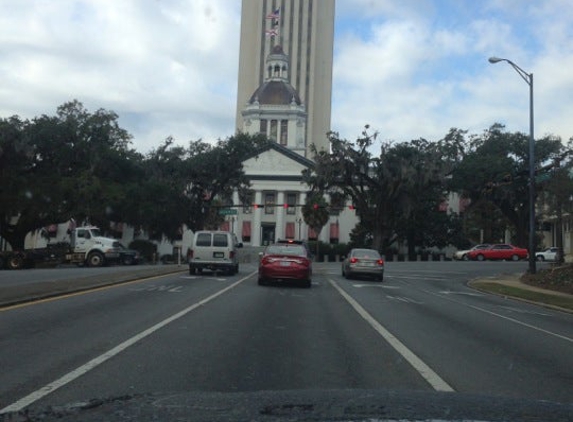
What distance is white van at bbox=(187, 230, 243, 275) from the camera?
93.0 ft

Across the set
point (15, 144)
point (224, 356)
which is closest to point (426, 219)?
point (15, 144)

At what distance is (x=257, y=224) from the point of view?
8912 centimetres

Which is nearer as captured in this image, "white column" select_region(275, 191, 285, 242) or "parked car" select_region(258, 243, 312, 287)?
"parked car" select_region(258, 243, 312, 287)

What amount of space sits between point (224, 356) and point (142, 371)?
132cm

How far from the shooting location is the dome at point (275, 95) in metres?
105

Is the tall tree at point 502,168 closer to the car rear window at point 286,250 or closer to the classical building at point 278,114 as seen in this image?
the classical building at point 278,114

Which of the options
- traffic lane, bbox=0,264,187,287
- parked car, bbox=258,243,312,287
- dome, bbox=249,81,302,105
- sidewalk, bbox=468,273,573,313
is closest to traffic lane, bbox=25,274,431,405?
parked car, bbox=258,243,312,287

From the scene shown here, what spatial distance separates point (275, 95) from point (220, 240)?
79.3m

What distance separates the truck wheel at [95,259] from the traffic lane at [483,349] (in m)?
26.2

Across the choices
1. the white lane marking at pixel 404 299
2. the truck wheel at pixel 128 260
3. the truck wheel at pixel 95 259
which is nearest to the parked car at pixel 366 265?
the white lane marking at pixel 404 299

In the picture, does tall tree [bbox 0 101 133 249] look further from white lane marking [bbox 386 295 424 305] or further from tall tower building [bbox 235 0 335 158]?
tall tower building [bbox 235 0 335 158]

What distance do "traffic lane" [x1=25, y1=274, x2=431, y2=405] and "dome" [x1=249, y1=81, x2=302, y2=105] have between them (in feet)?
305

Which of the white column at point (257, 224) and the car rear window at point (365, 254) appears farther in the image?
the white column at point (257, 224)

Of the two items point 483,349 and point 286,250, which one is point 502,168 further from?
point 483,349
